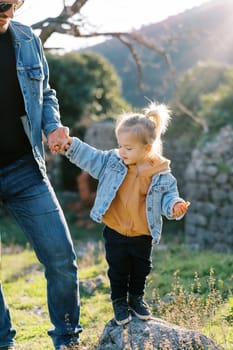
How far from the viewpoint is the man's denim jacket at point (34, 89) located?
12.7 feet

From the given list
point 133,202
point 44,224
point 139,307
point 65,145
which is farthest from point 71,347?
point 65,145

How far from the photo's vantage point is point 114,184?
3871 mm

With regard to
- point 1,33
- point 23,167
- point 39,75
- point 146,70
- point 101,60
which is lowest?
point 146,70

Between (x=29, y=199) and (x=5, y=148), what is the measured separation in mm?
325

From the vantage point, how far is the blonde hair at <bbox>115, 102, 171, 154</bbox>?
3.79m

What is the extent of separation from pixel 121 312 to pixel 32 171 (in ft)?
3.26

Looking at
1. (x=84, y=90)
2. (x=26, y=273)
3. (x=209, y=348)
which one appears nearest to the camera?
(x=209, y=348)

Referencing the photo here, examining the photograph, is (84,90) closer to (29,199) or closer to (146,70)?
(146,70)

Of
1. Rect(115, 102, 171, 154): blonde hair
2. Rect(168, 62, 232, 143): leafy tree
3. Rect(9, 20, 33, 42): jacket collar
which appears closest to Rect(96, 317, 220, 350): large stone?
Rect(115, 102, 171, 154): blonde hair

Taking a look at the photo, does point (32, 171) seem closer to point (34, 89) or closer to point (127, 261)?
point (34, 89)

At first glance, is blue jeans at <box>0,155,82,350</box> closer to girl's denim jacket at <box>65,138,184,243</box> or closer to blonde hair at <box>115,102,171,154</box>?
girl's denim jacket at <box>65,138,184,243</box>

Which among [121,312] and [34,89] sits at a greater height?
[34,89]

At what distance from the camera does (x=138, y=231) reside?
3.84 m

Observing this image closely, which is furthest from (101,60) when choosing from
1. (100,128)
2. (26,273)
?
(26,273)
